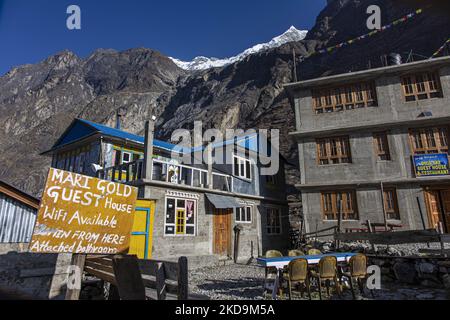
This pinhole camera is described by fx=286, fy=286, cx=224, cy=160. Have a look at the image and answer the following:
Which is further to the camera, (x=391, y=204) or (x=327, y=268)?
(x=391, y=204)

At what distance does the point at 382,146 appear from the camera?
52.1 ft

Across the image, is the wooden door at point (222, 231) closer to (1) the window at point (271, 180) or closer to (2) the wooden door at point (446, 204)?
(1) the window at point (271, 180)

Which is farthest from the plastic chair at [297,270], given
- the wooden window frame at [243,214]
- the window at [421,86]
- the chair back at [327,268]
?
the window at [421,86]

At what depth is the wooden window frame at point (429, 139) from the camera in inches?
592

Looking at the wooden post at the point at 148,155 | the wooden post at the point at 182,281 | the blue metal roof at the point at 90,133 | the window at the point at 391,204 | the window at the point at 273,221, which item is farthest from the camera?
the window at the point at 273,221

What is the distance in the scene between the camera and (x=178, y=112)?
242 ft

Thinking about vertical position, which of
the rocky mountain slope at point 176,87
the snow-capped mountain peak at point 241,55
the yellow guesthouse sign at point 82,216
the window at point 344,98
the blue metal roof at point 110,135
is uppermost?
the snow-capped mountain peak at point 241,55

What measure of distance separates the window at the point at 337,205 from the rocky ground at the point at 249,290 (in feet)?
20.5

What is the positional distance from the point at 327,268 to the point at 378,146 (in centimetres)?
1094

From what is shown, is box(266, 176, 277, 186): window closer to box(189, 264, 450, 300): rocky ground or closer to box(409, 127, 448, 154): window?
box(409, 127, 448, 154): window

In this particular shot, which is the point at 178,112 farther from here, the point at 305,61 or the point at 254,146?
the point at 254,146

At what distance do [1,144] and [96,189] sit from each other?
323ft

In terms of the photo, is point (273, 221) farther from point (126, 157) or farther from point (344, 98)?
point (126, 157)

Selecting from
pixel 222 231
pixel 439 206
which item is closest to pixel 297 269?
pixel 222 231
